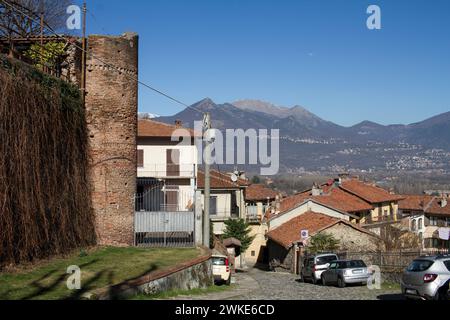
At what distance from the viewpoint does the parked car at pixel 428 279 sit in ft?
49.2

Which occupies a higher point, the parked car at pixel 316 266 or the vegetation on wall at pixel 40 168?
the vegetation on wall at pixel 40 168

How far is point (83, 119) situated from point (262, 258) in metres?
37.5

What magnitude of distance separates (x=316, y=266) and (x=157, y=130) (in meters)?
20.8

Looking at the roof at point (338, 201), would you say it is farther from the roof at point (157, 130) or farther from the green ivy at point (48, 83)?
the green ivy at point (48, 83)

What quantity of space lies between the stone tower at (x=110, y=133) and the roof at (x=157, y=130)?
19.0m

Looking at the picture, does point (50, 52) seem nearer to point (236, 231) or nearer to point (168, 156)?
point (168, 156)

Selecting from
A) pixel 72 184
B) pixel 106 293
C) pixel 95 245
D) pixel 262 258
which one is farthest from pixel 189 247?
pixel 262 258

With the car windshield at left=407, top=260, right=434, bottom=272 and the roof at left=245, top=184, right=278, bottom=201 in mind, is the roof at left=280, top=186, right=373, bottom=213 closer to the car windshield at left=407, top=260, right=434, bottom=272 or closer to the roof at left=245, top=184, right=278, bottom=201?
the roof at left=245, top=184, right=278, bottom=201

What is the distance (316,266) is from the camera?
90.3 feet

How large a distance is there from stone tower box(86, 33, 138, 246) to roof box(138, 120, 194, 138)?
62.3 ft

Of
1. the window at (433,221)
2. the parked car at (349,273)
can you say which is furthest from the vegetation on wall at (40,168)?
the window at (433,221)

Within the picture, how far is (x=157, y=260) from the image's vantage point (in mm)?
19844

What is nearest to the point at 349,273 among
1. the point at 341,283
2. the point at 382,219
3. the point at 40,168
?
the point at 341,283

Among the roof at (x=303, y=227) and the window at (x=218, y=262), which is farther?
the roof at (x=303, y=227)
